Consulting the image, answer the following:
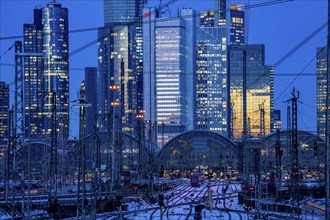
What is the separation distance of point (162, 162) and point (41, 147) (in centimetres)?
1882

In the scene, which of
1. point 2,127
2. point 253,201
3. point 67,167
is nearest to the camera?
point 253,201

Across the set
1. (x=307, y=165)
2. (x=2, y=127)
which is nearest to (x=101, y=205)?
(x=307, y=165)

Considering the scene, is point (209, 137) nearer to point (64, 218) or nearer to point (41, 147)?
point (41, 147)

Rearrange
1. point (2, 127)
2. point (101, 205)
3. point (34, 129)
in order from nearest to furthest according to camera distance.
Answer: point (101, 205) → point (2, 127) → point (34, 129)

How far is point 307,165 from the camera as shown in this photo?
108 m

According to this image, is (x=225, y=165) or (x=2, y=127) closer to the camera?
(x=225, y=165)

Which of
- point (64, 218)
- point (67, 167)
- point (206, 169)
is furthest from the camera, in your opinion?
point (206, 169)

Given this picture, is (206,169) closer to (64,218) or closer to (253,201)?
(253,201)

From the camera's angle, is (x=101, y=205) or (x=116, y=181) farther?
(x=116, y=181)

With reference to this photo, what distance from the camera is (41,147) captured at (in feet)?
358

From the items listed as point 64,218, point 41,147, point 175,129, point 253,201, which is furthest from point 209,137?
point 175,129

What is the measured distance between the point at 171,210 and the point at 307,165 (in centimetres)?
5945

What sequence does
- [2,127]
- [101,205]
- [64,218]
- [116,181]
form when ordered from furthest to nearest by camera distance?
1. [2,127]
2. [116,181]
3. [101,205]
4. [64,218]

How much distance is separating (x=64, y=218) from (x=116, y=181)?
2754cm
